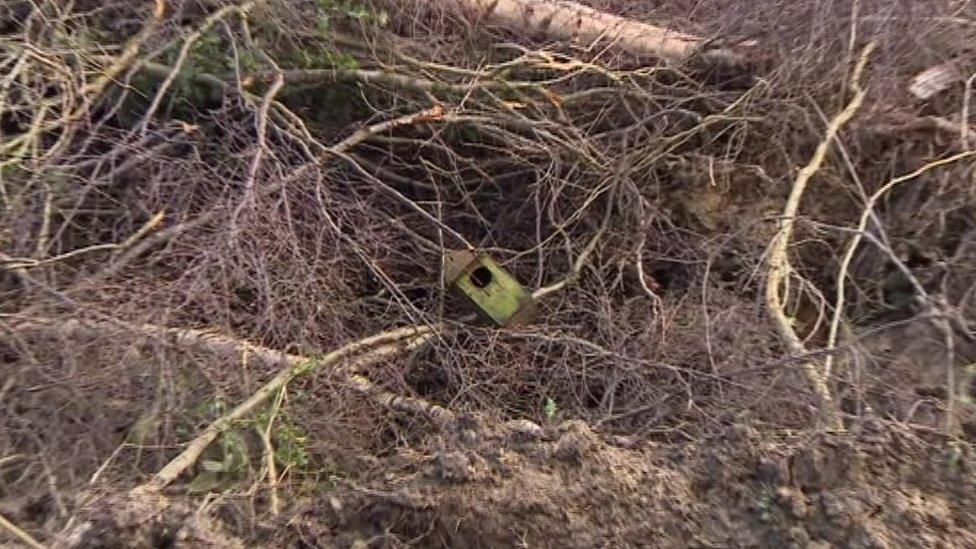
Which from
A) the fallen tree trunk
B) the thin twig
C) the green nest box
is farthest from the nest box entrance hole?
the thin twig

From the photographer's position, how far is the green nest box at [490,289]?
320 centimetres

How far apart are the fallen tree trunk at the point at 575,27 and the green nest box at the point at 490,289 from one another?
1018 millimetres

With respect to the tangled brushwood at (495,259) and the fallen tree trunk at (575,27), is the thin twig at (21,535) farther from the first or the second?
the fallen tree trunk at (575,27)

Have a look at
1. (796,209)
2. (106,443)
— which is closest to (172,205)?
(106,443)

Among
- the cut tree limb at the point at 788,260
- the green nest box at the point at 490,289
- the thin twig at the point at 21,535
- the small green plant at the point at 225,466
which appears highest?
the cut tree limb at the point at 788,260

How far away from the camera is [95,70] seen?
11.0ft

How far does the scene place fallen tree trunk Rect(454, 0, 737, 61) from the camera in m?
3.76

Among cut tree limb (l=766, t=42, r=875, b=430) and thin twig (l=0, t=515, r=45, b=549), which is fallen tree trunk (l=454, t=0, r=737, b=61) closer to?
cut tree limb (l=766, t=42, r=875, b=430)

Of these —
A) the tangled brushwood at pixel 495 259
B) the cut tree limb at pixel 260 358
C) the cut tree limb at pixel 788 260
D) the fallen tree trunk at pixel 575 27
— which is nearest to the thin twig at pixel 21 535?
the tangled brushwood at pixel 495 259

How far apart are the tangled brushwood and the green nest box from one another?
0.04 m

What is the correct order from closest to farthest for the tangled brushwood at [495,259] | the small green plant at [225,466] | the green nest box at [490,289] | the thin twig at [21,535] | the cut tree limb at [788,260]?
the thin twig at [21,535], the tangled brushwood at [495,259], the small green plant at [225,466], the cut tree limb at [788,260], the green nest box at [490,289]

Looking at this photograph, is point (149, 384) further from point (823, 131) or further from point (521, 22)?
point (823, 131)

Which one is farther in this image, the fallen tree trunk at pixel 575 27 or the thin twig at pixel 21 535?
the fallen tree trunk at pixel 575 27

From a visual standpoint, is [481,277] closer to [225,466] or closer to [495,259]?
[495,259]
